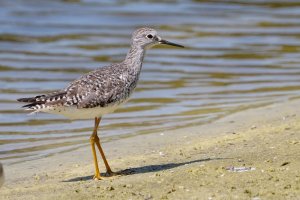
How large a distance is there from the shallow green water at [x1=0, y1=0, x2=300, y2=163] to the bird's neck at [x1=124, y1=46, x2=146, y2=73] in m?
1.69

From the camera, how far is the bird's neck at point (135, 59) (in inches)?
348

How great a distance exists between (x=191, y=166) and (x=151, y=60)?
27.6ft

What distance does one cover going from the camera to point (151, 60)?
15.9 metres

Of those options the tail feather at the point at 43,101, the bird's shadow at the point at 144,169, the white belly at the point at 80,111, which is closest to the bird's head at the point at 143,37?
the white belly at the point at 80,111

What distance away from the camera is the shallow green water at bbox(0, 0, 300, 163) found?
1123 centimetres

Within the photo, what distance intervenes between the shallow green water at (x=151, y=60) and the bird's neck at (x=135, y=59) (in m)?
1.69

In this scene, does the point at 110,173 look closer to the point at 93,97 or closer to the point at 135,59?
the point at 93,97

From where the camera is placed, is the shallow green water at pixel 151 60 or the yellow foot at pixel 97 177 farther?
the shallow green water at pixel 151 60

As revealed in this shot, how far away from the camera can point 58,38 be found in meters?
18.2

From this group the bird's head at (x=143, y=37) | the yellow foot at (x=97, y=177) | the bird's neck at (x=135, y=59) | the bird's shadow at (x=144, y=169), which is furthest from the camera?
the bird's head at (x=143, y=37)

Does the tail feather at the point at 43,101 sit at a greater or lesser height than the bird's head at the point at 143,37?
lesser

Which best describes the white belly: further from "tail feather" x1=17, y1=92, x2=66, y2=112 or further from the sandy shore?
the sandy shore

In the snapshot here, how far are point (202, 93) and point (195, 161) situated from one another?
5.07 meters

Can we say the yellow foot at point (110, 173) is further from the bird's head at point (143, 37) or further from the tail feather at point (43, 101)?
the bird's head at point (143, 37)
